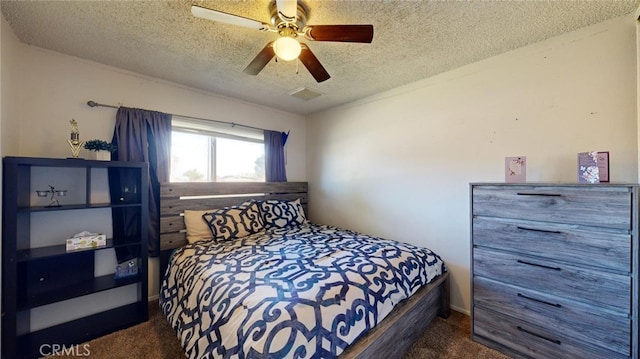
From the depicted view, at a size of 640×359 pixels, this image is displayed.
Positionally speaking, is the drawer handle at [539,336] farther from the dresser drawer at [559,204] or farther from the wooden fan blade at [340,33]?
the wooden fan blade at [340,33]

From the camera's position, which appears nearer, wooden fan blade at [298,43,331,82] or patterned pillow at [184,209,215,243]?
wooden fan blade at [298,43,331,82]

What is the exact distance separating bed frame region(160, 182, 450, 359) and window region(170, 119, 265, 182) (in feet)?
0.63

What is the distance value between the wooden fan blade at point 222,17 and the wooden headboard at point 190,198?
5.68 ft

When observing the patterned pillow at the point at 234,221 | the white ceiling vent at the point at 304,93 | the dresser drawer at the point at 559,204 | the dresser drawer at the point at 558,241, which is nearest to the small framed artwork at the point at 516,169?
the dresser drawer at the point at 559,204

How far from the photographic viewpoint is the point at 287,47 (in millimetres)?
1401

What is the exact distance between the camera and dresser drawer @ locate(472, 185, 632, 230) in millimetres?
1319

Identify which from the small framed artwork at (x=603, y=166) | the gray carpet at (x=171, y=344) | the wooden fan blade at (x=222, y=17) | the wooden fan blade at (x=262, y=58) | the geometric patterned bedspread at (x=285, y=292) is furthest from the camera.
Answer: the gray carpet at (x=171, y=344)

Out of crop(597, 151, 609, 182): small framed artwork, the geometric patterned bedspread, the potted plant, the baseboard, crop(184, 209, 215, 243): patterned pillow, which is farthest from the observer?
crop(184, 209, 215, 243): patterned pillow

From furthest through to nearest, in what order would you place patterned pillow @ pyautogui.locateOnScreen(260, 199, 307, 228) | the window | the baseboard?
patterned pillow @ pyautogui.locateOnScreen(260, 199, 307, 228), the window, the baseboard

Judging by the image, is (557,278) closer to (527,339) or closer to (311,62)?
(527,339)

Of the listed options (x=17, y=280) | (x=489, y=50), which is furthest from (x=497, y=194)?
(x=17, y=280)

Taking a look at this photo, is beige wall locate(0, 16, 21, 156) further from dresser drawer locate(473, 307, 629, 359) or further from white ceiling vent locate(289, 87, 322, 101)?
dresser drawer locate(473, 307, 629, 359)

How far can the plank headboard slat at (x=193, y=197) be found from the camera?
2.40 m

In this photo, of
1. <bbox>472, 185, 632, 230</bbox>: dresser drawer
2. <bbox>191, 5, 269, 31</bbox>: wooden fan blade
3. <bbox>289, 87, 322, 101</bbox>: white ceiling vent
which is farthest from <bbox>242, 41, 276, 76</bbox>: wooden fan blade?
<bbox>472, 185, 632, 230</bbox>: dresser drawer
